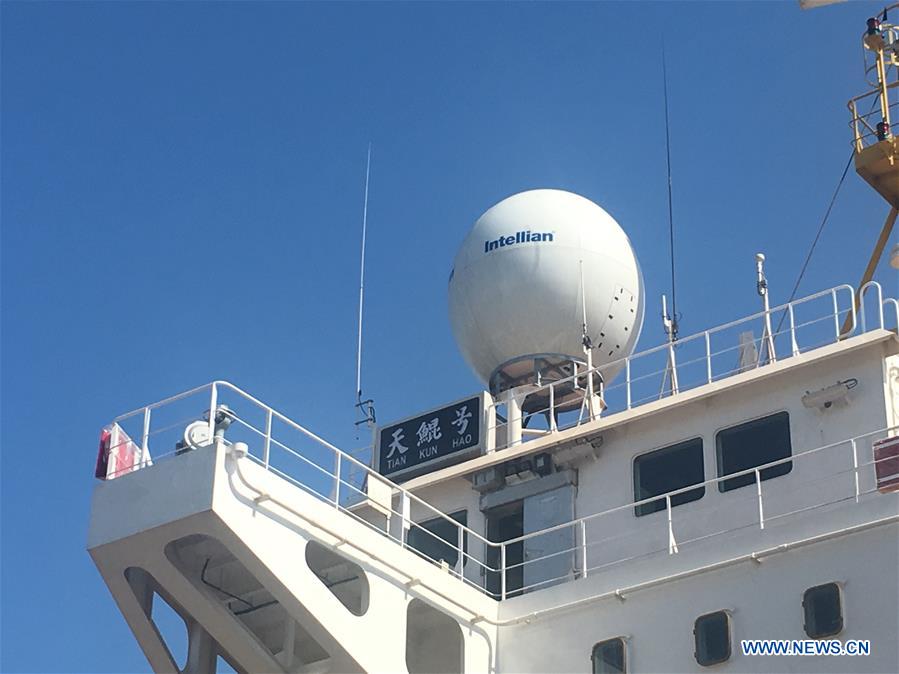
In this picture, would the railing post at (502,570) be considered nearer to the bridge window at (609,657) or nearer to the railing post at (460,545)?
the railing post at (460,545)

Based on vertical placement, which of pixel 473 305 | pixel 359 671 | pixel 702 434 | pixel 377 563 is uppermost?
pixel 473 305

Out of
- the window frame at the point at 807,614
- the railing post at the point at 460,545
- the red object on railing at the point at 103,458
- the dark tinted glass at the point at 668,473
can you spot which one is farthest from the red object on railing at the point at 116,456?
the window frame at the point at 807,614

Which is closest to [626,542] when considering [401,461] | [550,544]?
[550,544]

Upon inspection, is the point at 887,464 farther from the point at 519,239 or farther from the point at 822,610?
the point at 519,239

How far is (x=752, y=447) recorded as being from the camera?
21469 millimetres

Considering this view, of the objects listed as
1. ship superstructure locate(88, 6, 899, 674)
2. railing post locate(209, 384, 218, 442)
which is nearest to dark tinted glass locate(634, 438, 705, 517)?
ship superstructure locate(88, 6, 899, 674)

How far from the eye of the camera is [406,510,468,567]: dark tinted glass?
23812mm

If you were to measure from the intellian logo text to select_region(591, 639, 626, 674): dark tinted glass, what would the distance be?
824 cm

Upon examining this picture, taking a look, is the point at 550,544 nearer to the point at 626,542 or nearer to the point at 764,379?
the point at 626,542

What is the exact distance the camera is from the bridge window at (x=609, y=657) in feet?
65.4

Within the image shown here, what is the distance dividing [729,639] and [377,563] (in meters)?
4.49

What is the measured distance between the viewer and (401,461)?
82.2 feet
